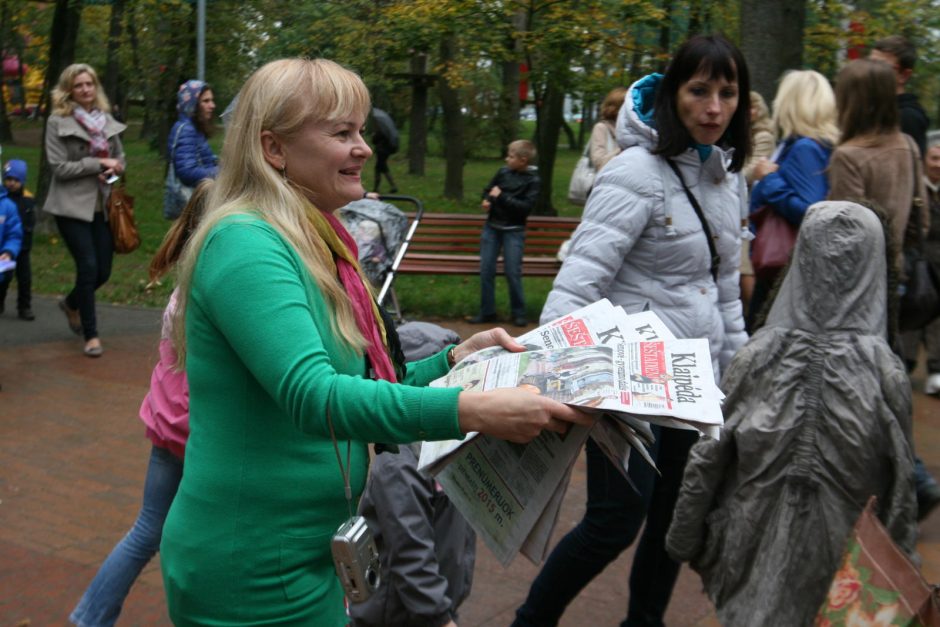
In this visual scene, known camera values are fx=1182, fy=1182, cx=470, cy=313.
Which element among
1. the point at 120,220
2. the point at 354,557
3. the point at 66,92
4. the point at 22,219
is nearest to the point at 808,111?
the point at 354,557

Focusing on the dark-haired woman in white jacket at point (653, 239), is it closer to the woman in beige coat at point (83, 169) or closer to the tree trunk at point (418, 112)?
the woman in beige coat at point (83, 169)

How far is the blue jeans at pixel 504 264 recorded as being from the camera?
10906 millimetres

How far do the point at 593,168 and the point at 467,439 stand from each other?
25.1 ft

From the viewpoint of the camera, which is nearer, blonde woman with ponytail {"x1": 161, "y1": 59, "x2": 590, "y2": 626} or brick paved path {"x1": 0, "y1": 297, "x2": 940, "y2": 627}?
blonde woman with ponytail {"x1": 161, "y1": 59, "x2": 590, "y2": 626}

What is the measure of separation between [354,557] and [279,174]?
76 centimetres

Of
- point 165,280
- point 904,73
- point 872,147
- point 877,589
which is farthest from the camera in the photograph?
point 165,280

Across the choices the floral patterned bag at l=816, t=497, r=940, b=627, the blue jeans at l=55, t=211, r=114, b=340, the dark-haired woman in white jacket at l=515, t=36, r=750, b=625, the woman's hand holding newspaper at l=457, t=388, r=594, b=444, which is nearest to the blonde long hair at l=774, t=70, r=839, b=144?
the dark-haired woman in white jacket at l=515, t=36, r=750, b=625

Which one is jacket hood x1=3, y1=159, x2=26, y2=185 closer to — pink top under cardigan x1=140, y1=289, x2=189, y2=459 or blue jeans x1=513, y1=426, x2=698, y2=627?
pink top under cardigan x1=140, y1=289, x2=189, y2=459

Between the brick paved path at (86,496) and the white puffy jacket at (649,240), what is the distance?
4.41 ft

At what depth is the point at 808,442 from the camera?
371cm

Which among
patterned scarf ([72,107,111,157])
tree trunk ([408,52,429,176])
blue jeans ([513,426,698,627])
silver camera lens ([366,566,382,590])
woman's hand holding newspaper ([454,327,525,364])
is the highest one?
woman's hand holding newspaper ([454,327,525,364])

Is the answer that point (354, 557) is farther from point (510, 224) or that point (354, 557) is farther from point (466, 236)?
point (466, 236)

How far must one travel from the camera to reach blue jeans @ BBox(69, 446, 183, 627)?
386cm

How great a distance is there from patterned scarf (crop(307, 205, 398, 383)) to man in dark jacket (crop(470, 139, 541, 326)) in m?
8.44
